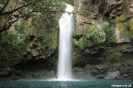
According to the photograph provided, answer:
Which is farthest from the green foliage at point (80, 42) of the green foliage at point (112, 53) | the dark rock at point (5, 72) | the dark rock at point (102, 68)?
the dark rock at point (5, 72)

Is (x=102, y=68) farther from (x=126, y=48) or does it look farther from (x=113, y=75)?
(x=126, y=48)

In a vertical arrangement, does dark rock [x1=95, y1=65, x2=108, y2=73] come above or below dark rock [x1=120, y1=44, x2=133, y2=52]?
below

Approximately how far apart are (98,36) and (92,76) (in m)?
6.01

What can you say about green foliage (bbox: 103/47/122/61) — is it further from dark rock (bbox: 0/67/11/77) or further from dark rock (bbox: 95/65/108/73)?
dark rock (bbox: 0/67/11/77)

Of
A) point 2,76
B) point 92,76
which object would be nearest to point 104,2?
point 92,76

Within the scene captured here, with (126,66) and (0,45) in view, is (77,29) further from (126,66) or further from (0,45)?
(0,45)

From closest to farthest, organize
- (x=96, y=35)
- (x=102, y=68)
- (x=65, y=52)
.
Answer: (x=96, y=35), (x=102, y=68), (x=65, y=52)

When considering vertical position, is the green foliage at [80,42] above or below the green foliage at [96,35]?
below

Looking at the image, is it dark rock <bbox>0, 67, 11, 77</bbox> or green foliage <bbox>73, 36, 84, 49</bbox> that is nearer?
dark rock <bbox>0, 67, 11, 77</bbox>

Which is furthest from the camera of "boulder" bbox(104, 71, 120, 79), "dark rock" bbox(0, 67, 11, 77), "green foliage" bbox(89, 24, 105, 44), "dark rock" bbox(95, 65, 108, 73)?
"dark rock" bbox(95, 65, 108, 73)

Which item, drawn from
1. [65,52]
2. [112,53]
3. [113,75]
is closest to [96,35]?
[112,53]

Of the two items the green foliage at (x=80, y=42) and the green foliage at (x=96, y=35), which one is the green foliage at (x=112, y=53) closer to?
the green foliage at (x=96, y=35)

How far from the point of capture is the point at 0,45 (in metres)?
16.5

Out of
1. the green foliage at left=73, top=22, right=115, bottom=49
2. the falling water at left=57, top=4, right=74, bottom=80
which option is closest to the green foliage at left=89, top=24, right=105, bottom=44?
the green foliage at left=73, top=22, right=115, bottom=49
